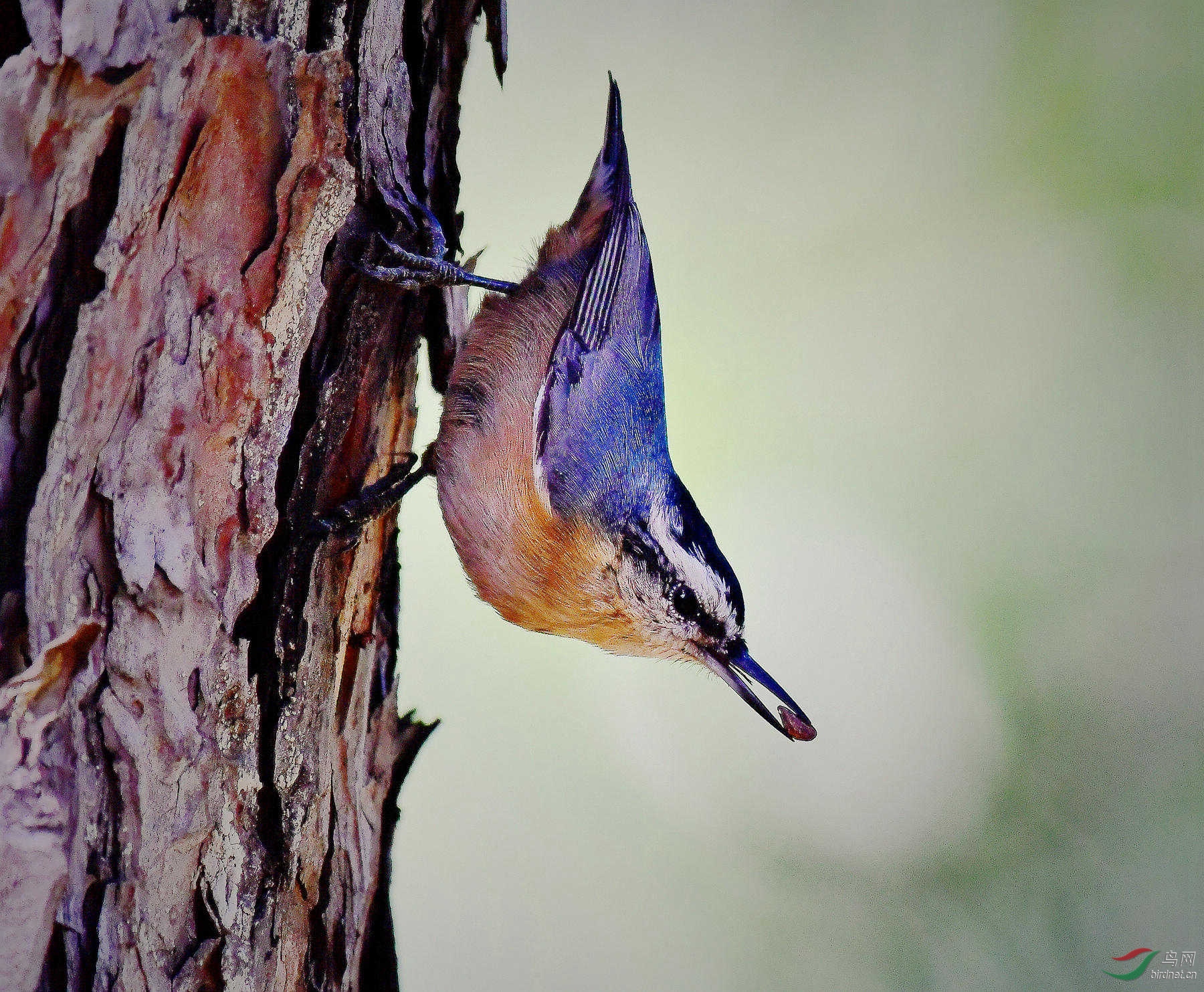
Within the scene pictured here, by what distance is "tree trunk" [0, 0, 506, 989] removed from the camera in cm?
80

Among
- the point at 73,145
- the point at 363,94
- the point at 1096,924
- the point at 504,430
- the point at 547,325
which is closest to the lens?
the point at 73,145

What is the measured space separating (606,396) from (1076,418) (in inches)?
39.3

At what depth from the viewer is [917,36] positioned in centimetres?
183

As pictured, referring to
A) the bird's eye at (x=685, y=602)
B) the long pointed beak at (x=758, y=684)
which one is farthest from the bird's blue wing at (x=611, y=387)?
the long pointed beak at (x=758, y=684)

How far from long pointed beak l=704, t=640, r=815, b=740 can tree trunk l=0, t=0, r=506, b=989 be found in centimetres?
57

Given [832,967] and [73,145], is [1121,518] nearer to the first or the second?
[832,967]

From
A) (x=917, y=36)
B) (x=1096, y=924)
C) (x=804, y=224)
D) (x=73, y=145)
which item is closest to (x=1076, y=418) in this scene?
(x=804, y=224)

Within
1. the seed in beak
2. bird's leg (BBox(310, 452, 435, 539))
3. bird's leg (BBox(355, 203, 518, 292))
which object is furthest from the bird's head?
bird's leg (BBox(355, 203, 518, 292))

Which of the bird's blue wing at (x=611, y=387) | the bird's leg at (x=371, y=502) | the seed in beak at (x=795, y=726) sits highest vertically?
the bird's blue wing at (x=611, y=387)

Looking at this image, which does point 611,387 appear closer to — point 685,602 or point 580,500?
point 580,500

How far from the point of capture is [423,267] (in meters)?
1.19

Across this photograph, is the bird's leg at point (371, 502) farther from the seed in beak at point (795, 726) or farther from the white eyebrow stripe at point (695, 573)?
the seed in beak at point (795, 726)

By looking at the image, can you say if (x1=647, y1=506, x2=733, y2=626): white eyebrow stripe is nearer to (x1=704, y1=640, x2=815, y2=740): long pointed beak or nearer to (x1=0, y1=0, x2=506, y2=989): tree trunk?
(x1=704, y1=640, x2=815, y2=740): long pointed beak

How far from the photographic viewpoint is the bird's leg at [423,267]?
3.64ft
